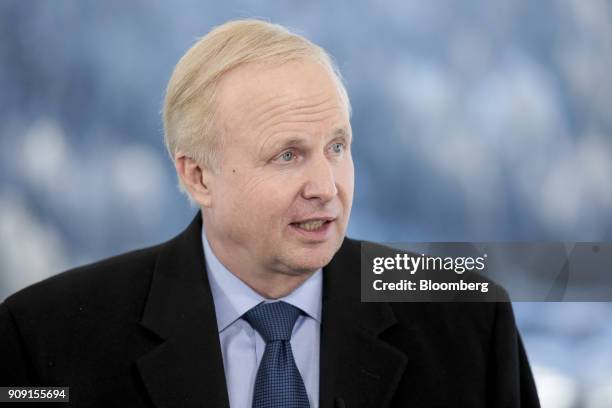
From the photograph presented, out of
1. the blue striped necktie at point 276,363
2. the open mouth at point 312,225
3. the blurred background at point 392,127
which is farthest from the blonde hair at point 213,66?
the blurred background at point 392,127

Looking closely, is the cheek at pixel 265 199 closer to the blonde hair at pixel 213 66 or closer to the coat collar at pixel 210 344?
the blonde hair at pixel 213 66

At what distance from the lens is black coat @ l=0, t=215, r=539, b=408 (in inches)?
69.6

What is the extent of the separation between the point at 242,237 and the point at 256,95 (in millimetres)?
→ 305

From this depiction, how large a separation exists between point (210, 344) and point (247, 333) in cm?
9

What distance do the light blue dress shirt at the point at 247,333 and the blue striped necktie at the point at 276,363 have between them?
20 millimetres

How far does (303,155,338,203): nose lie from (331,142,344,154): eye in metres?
0.06

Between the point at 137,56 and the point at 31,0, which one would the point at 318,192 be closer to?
the point at 137,56

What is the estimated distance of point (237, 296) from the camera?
1847mm

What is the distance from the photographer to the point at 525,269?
2.33 m

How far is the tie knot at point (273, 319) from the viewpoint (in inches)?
71.2

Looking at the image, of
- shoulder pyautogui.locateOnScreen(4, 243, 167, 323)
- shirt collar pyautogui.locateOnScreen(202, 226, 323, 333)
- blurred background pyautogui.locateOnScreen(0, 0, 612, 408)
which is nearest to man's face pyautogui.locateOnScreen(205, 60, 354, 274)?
shirt collar pyautogui.locateOnScreen(202, 226, 323, 333)

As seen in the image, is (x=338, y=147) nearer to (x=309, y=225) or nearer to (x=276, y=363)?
(x=309, y=225)

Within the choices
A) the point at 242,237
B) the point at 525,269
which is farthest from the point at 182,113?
the point at 525,269

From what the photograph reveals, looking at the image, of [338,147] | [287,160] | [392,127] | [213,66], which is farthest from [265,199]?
[392,127]
